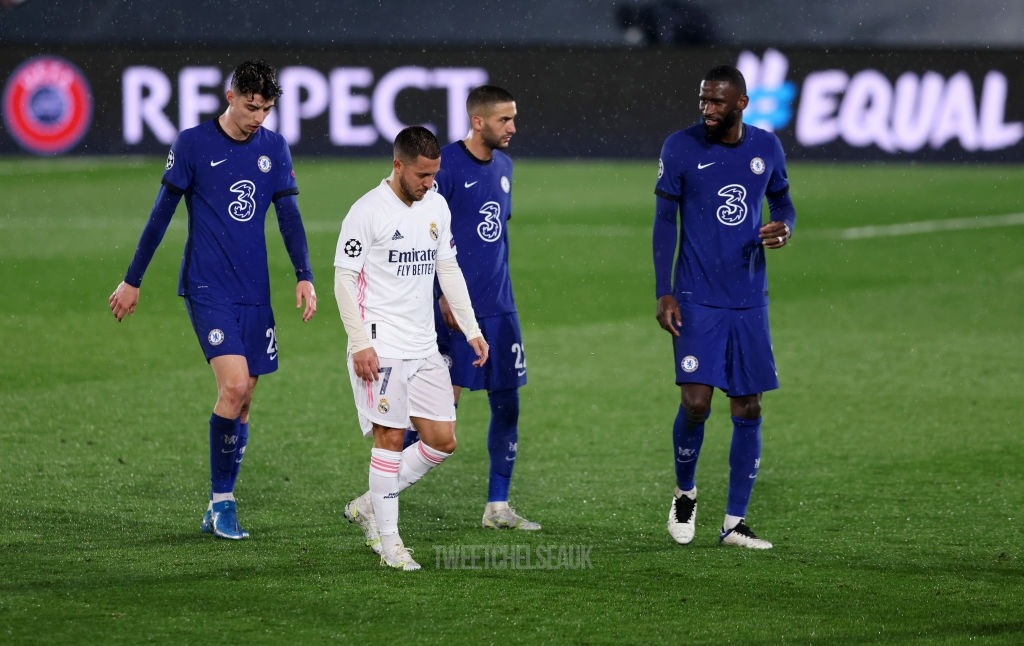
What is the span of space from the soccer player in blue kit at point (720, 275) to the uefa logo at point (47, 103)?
22.0 m

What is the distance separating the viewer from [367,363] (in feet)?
17.7

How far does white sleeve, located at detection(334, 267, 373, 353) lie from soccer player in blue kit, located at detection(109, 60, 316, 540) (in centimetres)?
65

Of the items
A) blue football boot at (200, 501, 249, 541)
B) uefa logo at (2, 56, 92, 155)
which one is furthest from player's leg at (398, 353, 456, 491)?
uefa logo at (2, 56, 92, 155)

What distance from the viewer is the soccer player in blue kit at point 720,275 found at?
6.02 metres

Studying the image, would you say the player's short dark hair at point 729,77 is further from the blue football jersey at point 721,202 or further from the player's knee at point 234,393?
the player's knee at point 234,393

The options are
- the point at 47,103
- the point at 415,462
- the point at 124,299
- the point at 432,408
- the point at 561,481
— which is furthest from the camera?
the point at 47,103

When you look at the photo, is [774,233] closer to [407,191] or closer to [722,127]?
[722,127]

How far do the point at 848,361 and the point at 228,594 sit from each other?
641 cm

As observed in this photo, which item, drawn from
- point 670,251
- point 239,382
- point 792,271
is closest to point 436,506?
point 239,382

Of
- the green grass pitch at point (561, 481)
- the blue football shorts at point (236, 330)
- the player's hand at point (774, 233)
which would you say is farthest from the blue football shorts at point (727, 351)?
the blue football shorts at point (236, 330)

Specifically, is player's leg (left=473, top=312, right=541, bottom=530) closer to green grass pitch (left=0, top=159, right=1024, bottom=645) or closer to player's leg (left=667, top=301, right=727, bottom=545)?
green grass pitch (left=0, top=159, right=1024, bottom=645)

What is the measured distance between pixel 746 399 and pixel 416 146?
1.79 metres

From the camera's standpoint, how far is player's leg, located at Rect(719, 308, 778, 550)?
6.03 meters
